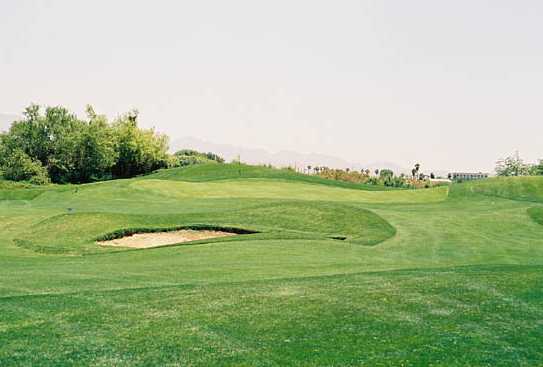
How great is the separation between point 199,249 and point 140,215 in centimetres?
1031

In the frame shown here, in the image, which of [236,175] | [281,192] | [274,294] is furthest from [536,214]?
[236,175]

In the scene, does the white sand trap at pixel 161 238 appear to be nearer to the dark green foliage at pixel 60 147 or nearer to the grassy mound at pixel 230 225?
the grassy mound at pixel 230 225

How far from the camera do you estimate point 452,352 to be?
878cm

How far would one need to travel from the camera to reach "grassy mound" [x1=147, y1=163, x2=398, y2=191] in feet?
207

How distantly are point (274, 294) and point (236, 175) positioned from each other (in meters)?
53.2

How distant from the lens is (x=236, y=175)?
65.7 m

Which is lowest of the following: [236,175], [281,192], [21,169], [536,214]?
[536,214]

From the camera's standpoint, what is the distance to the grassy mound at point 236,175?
6316cm

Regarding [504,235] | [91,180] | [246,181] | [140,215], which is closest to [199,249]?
[140,215]

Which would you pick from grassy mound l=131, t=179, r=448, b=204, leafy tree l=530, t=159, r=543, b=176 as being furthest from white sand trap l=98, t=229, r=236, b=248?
leafy tree l=530, t=159, r=543, b=176

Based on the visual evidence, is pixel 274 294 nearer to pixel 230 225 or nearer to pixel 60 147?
pixel 230 225

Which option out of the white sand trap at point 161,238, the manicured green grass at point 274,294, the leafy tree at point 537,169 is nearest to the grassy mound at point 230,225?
the manicured green grass at point 274,294

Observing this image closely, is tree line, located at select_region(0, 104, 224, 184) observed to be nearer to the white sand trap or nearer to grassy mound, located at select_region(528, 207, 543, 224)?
the white sand trap

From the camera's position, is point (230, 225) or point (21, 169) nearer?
point (230, 225)
